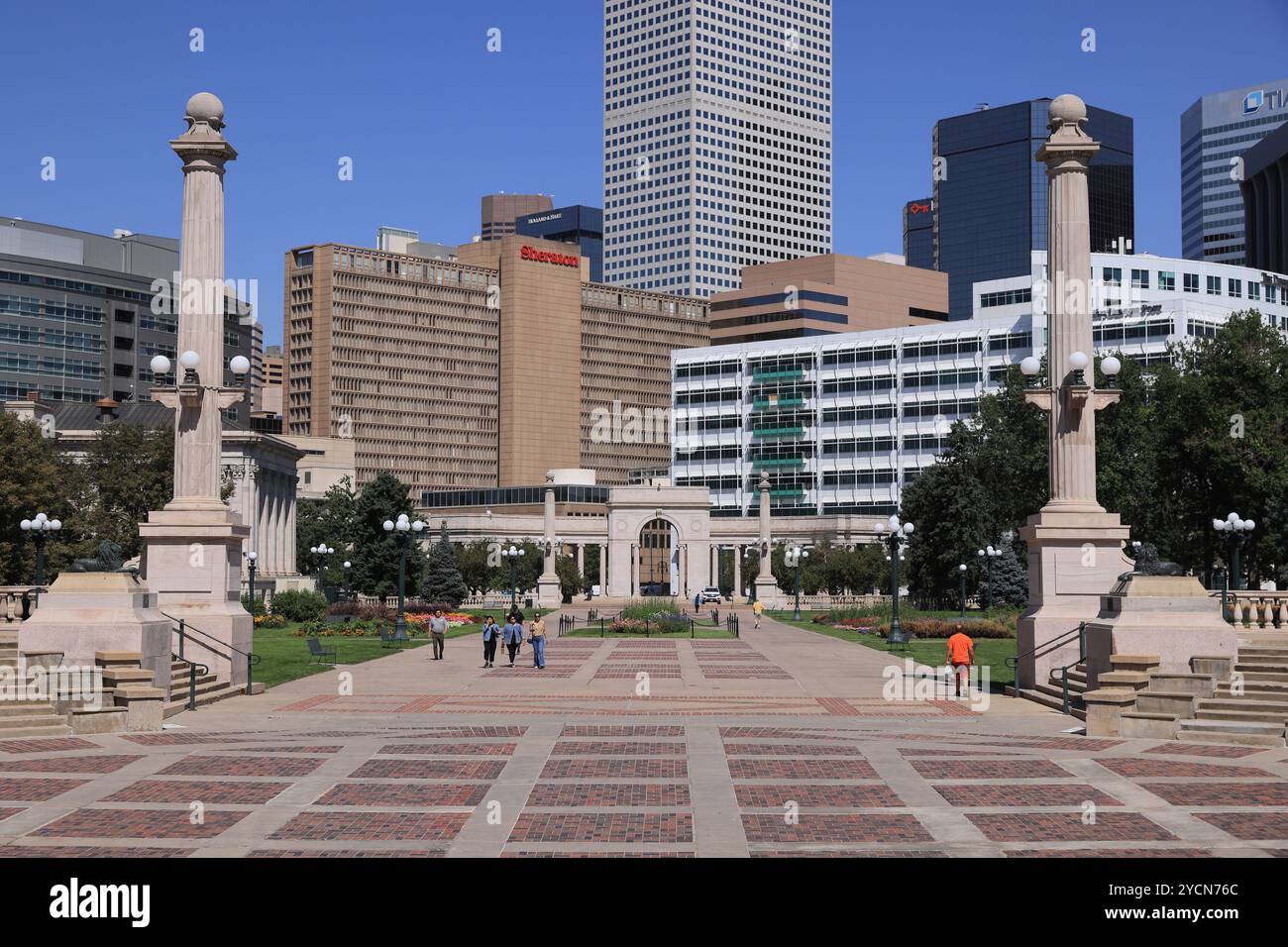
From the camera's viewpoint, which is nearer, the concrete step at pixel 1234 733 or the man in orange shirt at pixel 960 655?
the concrete step at pixel 1234 733

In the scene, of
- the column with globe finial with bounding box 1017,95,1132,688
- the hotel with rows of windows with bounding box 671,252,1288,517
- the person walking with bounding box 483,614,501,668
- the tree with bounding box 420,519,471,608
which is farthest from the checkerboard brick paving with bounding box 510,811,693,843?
the hotel with rows of windows with bounding box 671,252,1288,517

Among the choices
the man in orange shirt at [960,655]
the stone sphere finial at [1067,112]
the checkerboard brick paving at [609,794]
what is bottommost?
the checkerboard brick paving at [609,794]

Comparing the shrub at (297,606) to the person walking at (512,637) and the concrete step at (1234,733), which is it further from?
the concrete step at (1234,733)

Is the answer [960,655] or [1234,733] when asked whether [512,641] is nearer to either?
[960,655]

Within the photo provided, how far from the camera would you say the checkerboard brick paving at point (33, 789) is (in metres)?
16.8

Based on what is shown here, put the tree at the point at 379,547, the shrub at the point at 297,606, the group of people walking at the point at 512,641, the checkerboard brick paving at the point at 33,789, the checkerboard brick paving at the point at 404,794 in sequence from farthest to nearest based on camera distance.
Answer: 1. the tree at the point at 379,547
2. the shrub at the point at 297,606
3. the group of people walking at the point at 512,641
4. the checkerboard brick paving at the point at 33,789
5. the checkerboard brick paving at the point at 404,794

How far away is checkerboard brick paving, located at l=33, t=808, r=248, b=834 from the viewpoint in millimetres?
14586

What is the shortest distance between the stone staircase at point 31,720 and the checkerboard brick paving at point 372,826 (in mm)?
9344

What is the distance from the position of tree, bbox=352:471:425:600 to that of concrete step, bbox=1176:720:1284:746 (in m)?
66.4

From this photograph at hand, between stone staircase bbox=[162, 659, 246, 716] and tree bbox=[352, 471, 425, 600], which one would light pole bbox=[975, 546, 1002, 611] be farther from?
stone staircase bbox=[162, 659, 246, 716]

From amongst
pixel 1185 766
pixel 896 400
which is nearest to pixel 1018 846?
pixel 1185 766

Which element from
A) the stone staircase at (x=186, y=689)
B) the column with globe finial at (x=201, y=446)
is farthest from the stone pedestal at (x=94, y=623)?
the column with globe finial at (x=201, y=446)

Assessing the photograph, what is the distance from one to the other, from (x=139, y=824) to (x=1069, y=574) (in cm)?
2187
